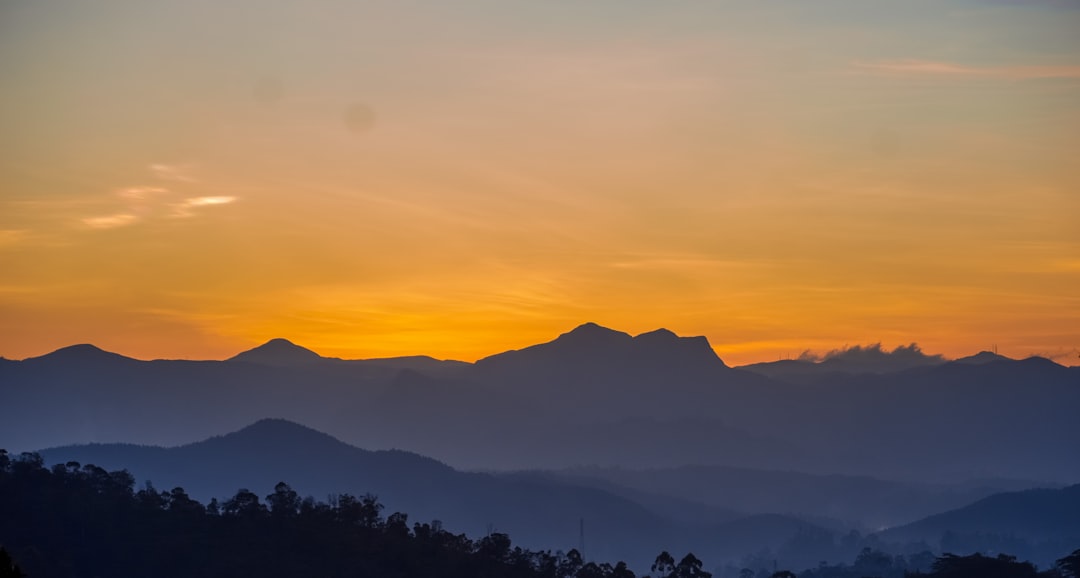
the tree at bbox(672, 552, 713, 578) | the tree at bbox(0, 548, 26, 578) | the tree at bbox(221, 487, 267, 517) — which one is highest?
the tree at bbox(221, 487, 267, 517)

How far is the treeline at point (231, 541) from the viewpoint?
11169 centimetres

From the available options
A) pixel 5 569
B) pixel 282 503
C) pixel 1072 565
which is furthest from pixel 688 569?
pixel 5 569

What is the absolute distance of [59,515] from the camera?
387 feet

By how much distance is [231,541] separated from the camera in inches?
4604

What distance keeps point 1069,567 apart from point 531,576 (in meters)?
55.1

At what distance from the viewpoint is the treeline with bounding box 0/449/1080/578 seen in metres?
112

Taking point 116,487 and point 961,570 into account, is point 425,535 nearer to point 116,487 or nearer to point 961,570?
point 116,487

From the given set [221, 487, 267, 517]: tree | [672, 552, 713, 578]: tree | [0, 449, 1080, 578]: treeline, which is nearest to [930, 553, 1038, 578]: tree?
[0, 449, 1080, 578]: treeline

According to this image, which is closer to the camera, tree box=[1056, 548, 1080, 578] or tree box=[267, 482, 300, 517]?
tree box=[267, 482, 300, 517]

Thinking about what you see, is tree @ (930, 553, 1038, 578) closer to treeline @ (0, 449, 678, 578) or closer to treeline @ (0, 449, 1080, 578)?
treeline @ (0, 449, 1080, 578)

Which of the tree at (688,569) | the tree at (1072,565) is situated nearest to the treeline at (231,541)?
the tree at (688,569)

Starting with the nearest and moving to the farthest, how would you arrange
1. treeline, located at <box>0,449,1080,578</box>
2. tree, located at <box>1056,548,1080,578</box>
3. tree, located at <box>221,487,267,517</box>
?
1. treeline, located at <box>0,449,1080,578</box>
2. tree, located at <box>221,487,267,517</box>
3. tree, located at <box>1056,548,1080,578</box>

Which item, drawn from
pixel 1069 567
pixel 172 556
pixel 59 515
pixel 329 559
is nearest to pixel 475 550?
pixel 329 559

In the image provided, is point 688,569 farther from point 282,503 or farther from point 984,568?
point 282,503
